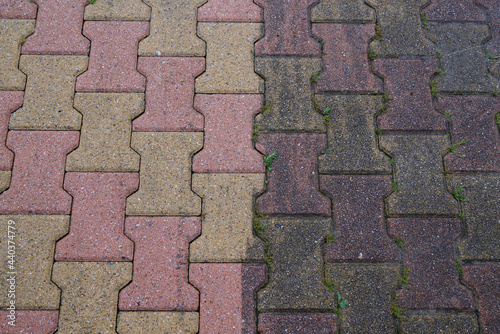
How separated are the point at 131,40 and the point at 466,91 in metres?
2.07

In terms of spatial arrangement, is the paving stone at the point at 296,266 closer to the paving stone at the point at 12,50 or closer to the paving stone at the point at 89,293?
the paving stone at the point at 89,293

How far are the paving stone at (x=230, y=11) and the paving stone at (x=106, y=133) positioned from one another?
0.68 metres

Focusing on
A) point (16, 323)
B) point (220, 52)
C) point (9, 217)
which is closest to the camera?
point (16, 323)

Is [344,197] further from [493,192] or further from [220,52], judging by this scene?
[220,52]

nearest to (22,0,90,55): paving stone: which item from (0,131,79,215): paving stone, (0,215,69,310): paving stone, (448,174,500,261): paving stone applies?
(0,131,79,215): paving stone

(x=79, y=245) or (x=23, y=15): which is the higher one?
(x=23, y=15)

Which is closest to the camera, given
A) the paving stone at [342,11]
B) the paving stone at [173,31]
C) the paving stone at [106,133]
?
the paving stone at [106,133]

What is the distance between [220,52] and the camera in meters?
2.44

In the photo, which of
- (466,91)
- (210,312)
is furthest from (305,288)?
(466,91)

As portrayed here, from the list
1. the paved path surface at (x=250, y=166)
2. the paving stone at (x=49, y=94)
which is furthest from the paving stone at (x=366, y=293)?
the paving stone at (x=49, y=94)

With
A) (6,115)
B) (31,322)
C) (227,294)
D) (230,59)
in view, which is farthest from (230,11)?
(31,322)

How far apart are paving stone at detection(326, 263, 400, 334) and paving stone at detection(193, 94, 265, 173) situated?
0.72 m

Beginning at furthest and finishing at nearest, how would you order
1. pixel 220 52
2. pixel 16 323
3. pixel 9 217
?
pixel 220 52 < pixel 9 217 < pixel 16 323

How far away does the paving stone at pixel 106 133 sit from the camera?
Answer: 222cm
